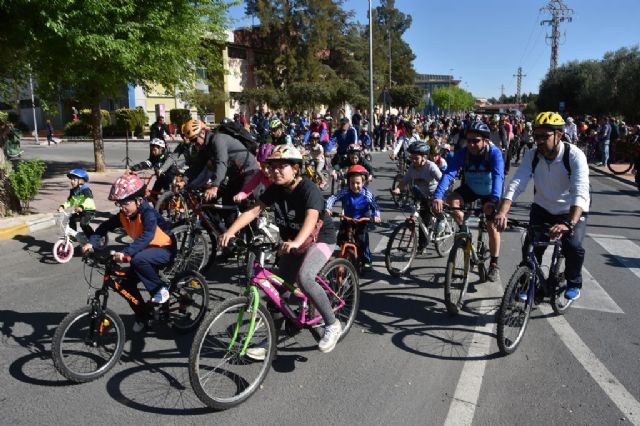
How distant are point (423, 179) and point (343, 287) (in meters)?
3.23

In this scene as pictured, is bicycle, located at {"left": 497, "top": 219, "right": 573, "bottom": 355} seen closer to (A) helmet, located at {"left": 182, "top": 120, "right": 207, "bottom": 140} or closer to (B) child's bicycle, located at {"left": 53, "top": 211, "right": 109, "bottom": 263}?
(A) helmet, located at {"left": 182, "top": 120, "right": 207, "bottom": 140}

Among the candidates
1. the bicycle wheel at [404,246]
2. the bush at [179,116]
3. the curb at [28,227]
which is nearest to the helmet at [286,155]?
the bicycle wheel at [404,246]

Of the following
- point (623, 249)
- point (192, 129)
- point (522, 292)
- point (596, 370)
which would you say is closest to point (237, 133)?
point (192, 129)

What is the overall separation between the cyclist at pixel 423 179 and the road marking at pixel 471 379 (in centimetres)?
242

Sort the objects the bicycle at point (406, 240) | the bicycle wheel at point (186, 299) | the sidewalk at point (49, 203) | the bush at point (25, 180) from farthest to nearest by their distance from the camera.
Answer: the bush at point (25, 180) < the sidewalk at point (49, 203) < the bicycle at point (406, 240) < the bicycle wheel at point (186, 299)

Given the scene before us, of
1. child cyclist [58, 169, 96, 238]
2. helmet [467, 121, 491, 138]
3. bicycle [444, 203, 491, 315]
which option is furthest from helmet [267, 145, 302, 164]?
child cyclist [58, 169, 96, 238]

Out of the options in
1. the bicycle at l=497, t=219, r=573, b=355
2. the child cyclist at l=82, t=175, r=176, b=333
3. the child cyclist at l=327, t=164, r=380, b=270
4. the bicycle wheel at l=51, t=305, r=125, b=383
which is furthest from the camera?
the child cyclist at l=327, t=164, r=380, b=270

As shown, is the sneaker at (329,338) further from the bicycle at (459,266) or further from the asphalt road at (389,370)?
the bicycle at (459,266)

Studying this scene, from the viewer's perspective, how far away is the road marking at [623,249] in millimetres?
6957

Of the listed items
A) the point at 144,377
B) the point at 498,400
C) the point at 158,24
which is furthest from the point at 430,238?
the point at 158,24

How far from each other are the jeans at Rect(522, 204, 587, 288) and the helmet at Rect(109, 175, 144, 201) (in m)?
3.50

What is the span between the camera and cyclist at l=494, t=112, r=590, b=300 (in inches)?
174

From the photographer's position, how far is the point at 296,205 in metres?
4.02

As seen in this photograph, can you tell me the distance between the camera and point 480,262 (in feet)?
19.4
